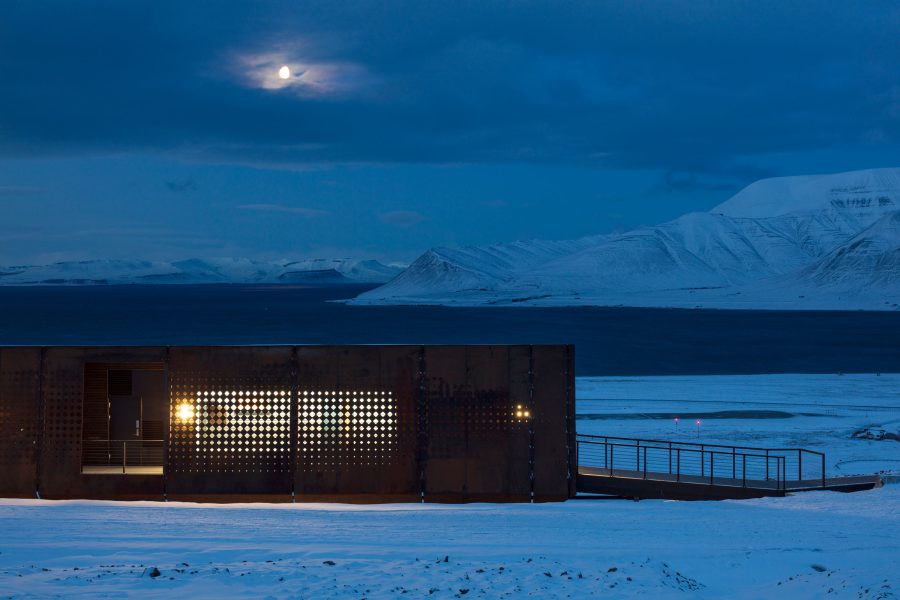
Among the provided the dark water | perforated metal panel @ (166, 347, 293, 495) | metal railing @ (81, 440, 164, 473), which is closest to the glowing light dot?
perforated metal panel @ (166, 347, 293, 495)

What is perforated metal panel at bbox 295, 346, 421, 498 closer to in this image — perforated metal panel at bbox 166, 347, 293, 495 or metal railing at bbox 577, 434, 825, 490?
perforated metal panel at bbox 166, 347, 293, 495

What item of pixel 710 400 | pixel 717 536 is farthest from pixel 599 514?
pixel 710 400

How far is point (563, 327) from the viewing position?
13562 centimetres

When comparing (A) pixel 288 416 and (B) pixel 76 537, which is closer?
(B) pixel 76 537

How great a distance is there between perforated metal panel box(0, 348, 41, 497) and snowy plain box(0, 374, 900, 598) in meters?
A: 0.73

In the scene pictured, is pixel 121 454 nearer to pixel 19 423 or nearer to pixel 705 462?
pixel 19 423

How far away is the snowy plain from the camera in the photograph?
386 inches

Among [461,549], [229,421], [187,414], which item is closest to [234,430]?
[229,421]

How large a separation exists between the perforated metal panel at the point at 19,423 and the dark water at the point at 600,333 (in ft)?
186

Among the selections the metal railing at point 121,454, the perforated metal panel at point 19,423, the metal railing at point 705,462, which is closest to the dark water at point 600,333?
the metal railing at point 705,462

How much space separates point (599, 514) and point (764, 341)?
9923 cm

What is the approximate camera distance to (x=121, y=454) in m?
18.4

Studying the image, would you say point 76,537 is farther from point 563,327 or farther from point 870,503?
point 563,327

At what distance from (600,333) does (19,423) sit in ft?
359
